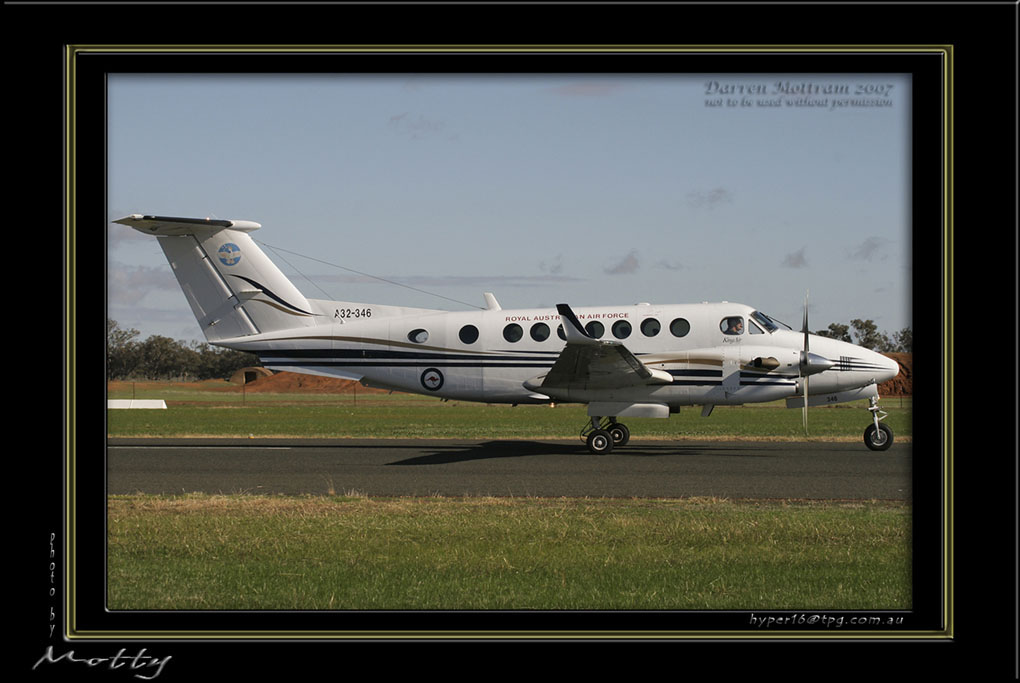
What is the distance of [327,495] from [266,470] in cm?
394

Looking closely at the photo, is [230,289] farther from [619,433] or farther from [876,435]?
[876,435]

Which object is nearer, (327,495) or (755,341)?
(327,495)

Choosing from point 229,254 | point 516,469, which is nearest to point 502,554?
point 516,469

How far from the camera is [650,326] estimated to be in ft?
66.6

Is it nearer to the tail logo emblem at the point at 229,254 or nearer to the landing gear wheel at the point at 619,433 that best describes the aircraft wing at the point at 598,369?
the landing gear wheel at the point at 619,433

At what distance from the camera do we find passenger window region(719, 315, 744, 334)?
20.0 m

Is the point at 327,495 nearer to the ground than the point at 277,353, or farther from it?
nearer to the ground

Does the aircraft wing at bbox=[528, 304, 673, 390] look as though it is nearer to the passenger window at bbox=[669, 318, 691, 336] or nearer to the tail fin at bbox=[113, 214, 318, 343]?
the passenger window at bbox=[669, 318, 691, 336]

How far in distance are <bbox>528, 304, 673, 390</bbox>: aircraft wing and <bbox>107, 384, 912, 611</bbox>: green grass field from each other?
620 cm

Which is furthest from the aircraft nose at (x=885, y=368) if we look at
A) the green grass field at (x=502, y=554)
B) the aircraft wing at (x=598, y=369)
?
the green grass field at (x=502, y=554)

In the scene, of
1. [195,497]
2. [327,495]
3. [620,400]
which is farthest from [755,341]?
[195,497]

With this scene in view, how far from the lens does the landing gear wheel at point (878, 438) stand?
66.8ft

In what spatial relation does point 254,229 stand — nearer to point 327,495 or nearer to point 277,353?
point 277,353
